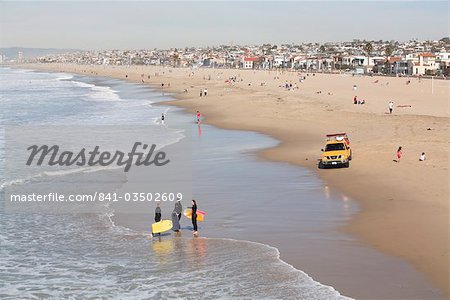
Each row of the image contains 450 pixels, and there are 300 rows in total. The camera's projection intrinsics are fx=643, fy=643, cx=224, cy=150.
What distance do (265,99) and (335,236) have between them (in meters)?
51.5

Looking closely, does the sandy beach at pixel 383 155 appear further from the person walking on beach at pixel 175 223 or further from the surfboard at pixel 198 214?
the person walking on beach at pixel 175 223

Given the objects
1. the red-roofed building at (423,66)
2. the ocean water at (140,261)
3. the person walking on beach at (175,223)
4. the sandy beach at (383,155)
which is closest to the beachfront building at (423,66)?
the red-roofed building at (423,66)

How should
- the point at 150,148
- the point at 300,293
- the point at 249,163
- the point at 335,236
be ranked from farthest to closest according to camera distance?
1. the point at 150,148
2. the point at 249,163
3. the point at 335,236
4. the point at 300,293

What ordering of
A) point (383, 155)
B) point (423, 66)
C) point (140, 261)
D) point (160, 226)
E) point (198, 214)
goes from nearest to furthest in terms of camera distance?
point (140, 261) → point (160, 226) → point (198, 214) → point (383, 155) → point (423, 66)

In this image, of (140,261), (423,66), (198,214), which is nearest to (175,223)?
(198,214)

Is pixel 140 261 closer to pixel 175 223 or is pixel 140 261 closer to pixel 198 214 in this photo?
pixel 175 223

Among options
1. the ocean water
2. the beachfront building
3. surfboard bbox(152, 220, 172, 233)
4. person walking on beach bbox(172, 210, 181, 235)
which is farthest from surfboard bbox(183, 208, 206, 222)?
the beachfront building

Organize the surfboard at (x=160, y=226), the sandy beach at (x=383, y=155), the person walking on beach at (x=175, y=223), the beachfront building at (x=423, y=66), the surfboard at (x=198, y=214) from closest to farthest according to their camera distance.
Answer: the sandy beach at (x=383, y=155) < the surfboard at (x=160, y=226) < the person walking on beach at (x=175, y=223) < the surfboard at (x=198, y=214) < the beachfront building at (x=423, y=66)

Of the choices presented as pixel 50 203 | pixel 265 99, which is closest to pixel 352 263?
pixel 50 203

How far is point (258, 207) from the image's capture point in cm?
2144

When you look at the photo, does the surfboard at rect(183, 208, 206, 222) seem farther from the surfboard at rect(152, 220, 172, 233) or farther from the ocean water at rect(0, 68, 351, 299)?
the surfboard at rect(152, 220, 172, 233)

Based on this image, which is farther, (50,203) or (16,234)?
(50,203)

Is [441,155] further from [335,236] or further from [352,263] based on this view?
[352,263]

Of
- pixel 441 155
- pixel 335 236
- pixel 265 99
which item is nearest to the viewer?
pixel 335 236
